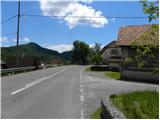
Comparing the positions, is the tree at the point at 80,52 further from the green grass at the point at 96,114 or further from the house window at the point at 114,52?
the green grass at the point at 96,114

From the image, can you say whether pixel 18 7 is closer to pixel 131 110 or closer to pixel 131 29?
pixel 131 29

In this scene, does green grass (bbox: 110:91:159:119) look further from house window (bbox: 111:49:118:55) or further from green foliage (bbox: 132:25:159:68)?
house window (bbox: 111:49:118:55)

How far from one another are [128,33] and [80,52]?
3912 inches

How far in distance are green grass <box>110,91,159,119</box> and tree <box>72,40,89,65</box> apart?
126196mm

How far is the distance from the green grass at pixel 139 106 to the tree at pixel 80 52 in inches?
4968

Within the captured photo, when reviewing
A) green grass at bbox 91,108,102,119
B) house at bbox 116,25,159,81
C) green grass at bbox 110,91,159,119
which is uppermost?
house at bbox 116,25,159,81

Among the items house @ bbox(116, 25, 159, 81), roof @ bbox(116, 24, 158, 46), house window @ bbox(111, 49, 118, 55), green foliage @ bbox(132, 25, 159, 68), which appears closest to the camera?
green foliage @ bbox(132, 25, 159, 68)

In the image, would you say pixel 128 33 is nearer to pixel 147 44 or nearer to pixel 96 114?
pixel 96 114

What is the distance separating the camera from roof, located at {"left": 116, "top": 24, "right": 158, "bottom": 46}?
3606cm

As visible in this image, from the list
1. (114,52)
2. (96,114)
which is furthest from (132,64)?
(114,52)

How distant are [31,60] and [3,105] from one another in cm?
5914

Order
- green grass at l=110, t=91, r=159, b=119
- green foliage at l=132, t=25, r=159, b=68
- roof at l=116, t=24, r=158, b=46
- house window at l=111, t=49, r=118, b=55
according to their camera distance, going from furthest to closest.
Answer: house window at l=111, t=49, r=118, b=55, roof at l=116, t=24, r=158, b=46, green foliage at l=132, t=25, r=159, b=68, green grass at l=110, t=91, r=159, b=119

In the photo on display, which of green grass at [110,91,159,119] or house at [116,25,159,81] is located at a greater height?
house at [116,25,159,81]

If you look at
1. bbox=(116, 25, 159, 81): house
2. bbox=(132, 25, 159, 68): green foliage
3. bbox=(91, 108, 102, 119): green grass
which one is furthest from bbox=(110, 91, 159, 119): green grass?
bbox=(116, 25, 159, 81): house
